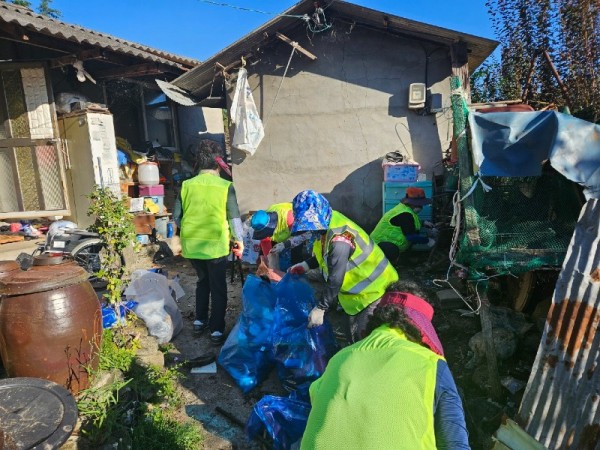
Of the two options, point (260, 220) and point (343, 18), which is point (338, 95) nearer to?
point (343, 18)

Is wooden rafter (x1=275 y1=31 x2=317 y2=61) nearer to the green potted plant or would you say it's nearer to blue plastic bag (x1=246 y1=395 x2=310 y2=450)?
the green potted plant

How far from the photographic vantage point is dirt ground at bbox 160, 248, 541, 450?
3.07 metres

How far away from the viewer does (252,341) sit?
3689mm

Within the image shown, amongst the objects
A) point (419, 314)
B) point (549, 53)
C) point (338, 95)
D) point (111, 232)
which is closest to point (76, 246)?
point (111, 232)

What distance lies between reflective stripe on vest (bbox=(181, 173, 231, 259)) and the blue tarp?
245cm

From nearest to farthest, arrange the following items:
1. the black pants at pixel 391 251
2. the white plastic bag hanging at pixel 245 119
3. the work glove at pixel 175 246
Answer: the black pants at pixel 391 251
the white plastic bag hanging at pixel 245 119
the work glove at pixel 175 246

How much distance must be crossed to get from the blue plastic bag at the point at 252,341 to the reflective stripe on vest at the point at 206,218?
1.93 feet

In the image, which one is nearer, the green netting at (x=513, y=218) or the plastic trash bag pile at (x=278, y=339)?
the green netting at (x=513, y=218)

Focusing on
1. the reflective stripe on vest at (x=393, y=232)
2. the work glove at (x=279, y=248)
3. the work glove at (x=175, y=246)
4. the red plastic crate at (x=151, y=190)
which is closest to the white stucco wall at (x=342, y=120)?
the work glove at (x=175, y=246)

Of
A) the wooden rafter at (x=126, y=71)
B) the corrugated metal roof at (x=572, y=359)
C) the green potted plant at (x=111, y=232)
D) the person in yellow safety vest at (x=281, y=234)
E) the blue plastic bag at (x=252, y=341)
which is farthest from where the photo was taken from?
the wooden rafter at (x=126, y=71)

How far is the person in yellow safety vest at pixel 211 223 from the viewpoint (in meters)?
4.11

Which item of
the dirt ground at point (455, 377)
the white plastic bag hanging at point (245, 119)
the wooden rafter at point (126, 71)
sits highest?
the wooden rafter at point (126, 71)

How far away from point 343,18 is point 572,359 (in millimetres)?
5868

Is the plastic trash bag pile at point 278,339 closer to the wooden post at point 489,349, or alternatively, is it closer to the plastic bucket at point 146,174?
the wooden post at point 489,349
